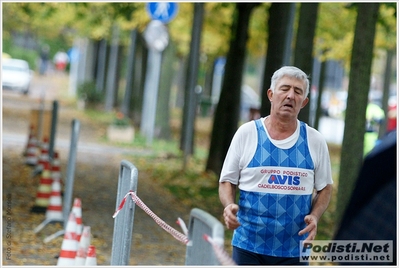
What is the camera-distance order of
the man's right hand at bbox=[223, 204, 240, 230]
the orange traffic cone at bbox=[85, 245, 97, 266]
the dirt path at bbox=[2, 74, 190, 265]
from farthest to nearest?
the dirt path at bbox=[2, 74, 190, 265], the orange traffic cone at bbox=[85, 245, 97, 266], the man's right hand at bbox=[223, 204, 240, 230]

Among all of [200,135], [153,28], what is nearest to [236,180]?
[153,28]

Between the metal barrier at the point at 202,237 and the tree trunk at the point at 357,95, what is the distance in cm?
734

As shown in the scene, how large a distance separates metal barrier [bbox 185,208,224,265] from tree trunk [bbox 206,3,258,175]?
528 inches

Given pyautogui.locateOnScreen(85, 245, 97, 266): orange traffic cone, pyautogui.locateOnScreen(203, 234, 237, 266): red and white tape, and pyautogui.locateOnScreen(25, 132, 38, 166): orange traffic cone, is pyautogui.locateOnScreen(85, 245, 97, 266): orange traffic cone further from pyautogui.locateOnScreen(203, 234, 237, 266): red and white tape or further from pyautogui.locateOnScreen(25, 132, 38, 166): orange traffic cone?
pyautogui.locateOnScreen(25, 132, 38, 166): orange traffic cone

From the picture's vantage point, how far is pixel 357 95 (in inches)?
454

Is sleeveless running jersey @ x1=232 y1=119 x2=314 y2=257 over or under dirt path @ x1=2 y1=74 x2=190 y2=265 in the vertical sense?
over

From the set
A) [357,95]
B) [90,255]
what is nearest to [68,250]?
[90,255]

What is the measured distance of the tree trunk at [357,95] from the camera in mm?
11453

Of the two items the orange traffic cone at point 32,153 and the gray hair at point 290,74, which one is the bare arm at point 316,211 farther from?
the orange traffic cone at point 32,153

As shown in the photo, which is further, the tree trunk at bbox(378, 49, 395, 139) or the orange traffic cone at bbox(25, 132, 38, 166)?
the tree trunk at bbox(378, 49, 395, 139)

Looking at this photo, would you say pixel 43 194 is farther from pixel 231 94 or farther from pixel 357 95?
pixel 231 94

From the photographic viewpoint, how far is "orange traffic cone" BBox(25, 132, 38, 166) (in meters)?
18.0

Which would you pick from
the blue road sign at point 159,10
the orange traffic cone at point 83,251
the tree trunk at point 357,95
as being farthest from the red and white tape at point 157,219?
the blue road sign at point 159,10

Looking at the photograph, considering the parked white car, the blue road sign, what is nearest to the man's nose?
the blue road sign
